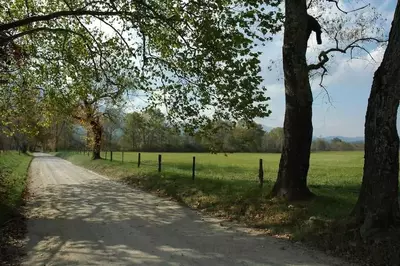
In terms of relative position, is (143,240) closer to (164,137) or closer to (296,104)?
(296,104)

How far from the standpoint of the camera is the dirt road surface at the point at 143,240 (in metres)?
7.43

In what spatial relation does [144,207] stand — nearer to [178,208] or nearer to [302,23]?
[178,208]

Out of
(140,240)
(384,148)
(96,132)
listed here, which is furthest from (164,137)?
(96,132)

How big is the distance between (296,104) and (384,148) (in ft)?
12.6

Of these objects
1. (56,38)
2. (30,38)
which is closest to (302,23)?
(56,38)

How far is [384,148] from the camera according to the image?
8.30m

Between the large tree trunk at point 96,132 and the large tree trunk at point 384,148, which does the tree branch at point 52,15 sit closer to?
the large tree trunk at point 384,148

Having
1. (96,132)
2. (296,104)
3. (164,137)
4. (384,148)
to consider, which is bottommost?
(384,148)

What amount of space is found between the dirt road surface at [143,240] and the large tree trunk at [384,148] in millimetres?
1487

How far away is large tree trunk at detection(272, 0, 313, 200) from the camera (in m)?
11.7

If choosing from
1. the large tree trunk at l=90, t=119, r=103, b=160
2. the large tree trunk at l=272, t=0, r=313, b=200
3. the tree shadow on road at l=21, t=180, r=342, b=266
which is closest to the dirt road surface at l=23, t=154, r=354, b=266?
the tree shadow on road at l=21, t=180, r=342, b=266

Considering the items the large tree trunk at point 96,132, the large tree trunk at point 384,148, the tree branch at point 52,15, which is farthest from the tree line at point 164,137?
the large tree trunk at point 384,148

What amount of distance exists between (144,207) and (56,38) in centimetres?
931

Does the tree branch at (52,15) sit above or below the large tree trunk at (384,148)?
above
